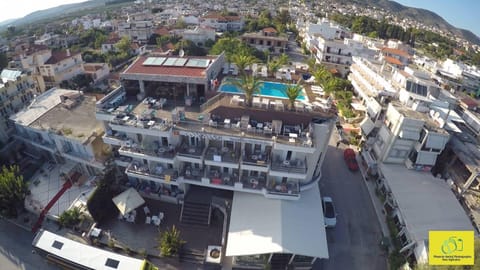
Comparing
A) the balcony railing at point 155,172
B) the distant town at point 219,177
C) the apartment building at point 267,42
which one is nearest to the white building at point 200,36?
the apartment building at point 267,42

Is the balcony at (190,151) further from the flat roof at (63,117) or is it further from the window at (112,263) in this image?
the flat roof at (63,117)

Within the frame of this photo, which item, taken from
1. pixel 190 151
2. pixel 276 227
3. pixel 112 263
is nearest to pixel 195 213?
pixel 190 151

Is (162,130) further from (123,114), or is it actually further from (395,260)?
(395,260)

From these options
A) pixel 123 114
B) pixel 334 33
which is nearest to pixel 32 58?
pixel 123 114

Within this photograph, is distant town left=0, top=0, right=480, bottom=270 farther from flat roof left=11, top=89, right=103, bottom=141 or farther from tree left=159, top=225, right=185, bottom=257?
flat roof left=11, top=89, right=103, bottom=141

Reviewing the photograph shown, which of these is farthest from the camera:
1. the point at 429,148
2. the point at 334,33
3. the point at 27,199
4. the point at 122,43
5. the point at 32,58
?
the point at 334,33

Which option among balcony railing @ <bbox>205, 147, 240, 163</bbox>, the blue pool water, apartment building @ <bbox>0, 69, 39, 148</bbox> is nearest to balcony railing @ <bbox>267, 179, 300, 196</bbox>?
balcony railing @ <bbox>205, 147, 240, 163</bbox>

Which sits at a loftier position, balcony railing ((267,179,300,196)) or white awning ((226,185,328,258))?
balcony railing ((267,179,300,196))
